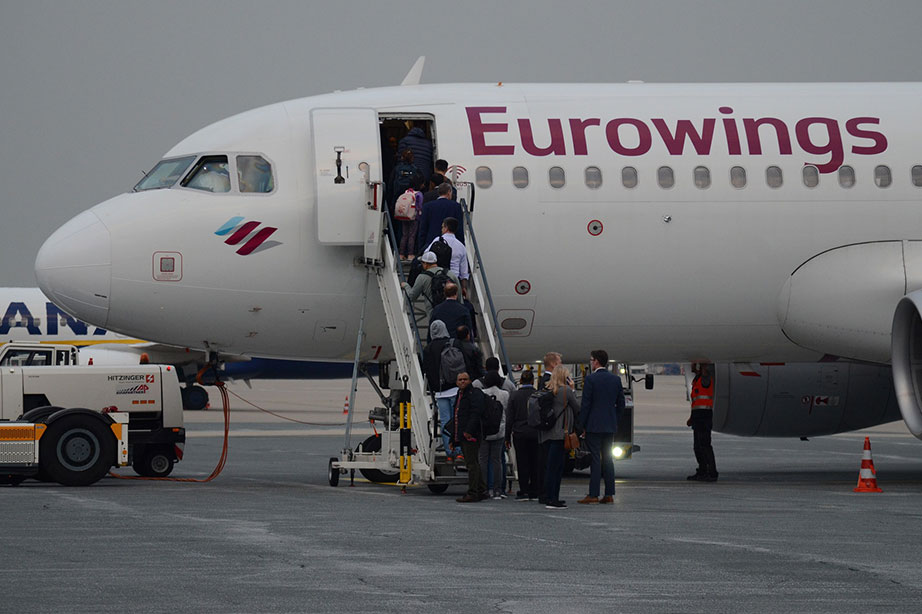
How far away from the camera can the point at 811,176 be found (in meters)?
19.0

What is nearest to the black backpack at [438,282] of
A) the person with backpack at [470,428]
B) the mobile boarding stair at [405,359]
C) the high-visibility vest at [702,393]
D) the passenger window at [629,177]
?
the mobile boarding stair at [405,359]

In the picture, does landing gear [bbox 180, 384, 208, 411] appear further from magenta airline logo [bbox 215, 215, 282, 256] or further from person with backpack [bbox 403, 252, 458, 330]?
person with backpack [bbox 403, 252, 458, 330]

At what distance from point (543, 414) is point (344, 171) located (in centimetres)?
439

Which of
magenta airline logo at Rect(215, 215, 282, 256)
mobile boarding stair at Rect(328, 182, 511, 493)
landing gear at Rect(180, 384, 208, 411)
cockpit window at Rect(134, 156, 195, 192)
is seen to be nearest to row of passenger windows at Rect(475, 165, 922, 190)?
mobile boarding stair at Rect(328, 182, 511, 493)

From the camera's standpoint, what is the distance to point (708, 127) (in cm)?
1922

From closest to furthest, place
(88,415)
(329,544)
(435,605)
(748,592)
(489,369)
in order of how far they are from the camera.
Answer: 1. (435,605)
2. (748,592)
3. (329,544)
4. (489,369)
5. (88,415)

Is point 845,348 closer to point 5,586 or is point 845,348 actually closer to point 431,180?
point 431,180

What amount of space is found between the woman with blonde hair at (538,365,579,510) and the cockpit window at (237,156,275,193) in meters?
4.78

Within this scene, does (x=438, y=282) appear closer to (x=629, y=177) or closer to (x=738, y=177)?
(x=629, y=177)

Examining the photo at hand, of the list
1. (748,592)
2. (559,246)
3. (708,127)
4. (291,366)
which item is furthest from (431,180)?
(291,366)

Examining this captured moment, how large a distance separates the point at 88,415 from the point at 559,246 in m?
7.05

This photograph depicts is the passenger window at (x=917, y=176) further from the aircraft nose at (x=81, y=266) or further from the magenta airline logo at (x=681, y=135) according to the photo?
the aircraft nose at (x=81, y=266)

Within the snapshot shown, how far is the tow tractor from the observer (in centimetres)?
1928

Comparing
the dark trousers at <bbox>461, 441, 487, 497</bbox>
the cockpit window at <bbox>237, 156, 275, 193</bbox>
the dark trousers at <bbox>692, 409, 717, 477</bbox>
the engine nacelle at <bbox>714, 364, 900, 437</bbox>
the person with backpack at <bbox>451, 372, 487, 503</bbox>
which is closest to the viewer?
the person with backpack at <bbox>451, 372, 487, 503</bbox>
